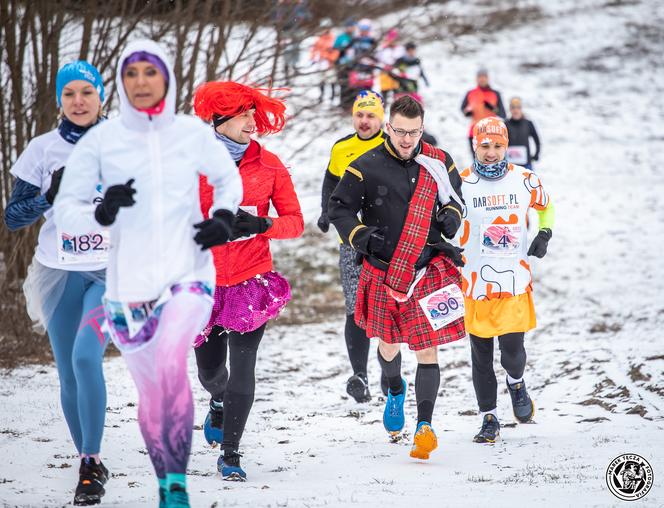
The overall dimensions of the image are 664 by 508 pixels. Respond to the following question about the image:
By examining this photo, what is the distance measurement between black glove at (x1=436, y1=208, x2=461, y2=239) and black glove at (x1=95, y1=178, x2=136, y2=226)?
204 cm

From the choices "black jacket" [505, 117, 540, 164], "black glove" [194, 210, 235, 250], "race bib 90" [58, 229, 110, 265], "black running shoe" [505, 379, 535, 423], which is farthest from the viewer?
"black jacket" [505, 117, 540, 164]

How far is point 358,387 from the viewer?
674cm

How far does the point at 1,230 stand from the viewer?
838cm

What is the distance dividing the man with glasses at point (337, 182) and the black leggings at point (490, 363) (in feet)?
3.86

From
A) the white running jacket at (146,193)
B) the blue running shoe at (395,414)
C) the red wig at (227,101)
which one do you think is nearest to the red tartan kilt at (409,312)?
the blue running shoe at (395,414)

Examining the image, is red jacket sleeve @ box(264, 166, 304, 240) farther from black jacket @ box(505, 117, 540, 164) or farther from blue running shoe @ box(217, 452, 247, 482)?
black jacket @ box(505, 117, 540, 164)

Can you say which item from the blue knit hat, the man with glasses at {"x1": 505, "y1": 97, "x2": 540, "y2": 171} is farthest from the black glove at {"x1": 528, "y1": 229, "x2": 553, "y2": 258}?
the man with glasses at {"x1": 505, "y1": 97, "x2": 540, "y2": 171}

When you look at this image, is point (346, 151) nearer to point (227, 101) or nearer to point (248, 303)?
point (227, 101)

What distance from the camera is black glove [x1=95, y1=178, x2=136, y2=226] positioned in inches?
135

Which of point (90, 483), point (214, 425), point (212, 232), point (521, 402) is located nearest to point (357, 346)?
point (521, 402)

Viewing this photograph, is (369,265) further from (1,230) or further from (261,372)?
(1,230)

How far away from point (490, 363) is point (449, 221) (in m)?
1.21

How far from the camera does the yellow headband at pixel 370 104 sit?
679cm

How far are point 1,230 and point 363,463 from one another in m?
4.77
